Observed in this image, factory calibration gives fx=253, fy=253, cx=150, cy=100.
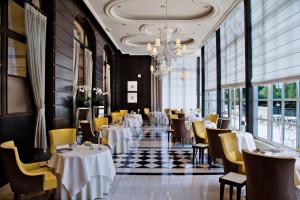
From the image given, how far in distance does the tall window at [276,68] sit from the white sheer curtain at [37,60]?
4.68m

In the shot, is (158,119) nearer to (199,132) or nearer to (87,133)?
(199,132)

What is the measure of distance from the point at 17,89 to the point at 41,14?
1.57 m

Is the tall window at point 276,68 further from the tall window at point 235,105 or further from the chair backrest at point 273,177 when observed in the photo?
the chair backrest at point 273,177

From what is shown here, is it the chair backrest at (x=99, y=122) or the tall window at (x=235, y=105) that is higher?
the tall window at (x=235, y=105)

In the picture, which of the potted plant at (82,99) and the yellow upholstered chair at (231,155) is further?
the potted plant at (82,99)

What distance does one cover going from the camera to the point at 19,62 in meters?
4.51

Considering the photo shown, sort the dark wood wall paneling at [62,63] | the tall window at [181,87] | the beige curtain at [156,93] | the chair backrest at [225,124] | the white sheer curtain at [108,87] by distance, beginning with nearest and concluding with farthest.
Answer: the dark wood wall paneling at [62,63] < the chair backrest at [225,124] < the white sheer curtain at [108,87] < the beige curtain at [156,93] < the tall window at [181,87]

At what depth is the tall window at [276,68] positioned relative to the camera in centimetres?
469

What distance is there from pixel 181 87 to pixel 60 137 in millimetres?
11428

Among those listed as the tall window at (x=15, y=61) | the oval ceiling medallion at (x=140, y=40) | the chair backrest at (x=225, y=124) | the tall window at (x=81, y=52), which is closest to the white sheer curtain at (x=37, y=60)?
the tall window at (x=15, y=61)

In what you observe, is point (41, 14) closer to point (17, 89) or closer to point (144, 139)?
point (17, 89)

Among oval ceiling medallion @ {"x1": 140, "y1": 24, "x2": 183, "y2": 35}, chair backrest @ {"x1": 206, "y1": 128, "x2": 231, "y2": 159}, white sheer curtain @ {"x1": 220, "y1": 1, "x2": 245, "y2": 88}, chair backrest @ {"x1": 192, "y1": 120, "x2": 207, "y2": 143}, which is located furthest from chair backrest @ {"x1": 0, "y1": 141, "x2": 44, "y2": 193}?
oval ceiling medallion @ {"x1": 140, "y1": 24, "x2": 183, "y2": 35}

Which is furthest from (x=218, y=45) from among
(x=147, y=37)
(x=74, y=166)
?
(x=74, y=166)

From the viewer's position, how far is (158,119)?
44.3ft
